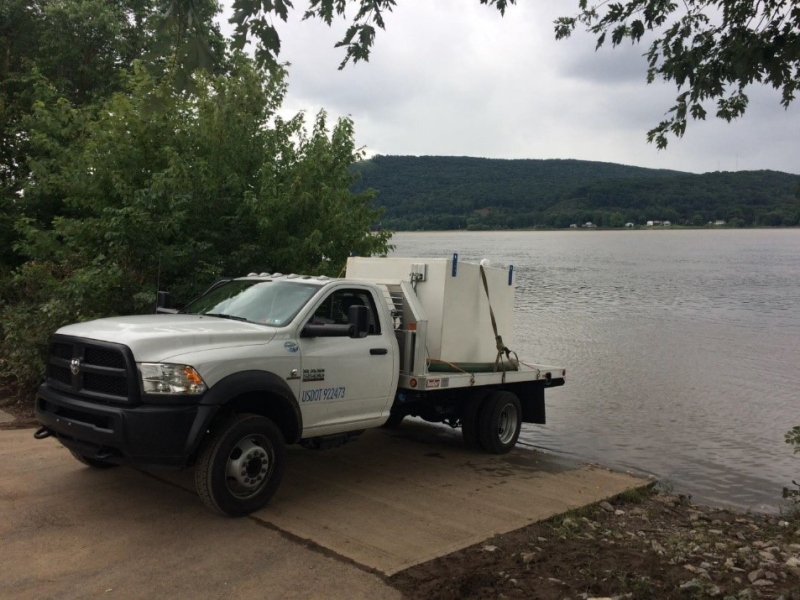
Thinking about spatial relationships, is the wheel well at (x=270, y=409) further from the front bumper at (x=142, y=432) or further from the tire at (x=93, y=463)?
the tire at (x=93, y=463)

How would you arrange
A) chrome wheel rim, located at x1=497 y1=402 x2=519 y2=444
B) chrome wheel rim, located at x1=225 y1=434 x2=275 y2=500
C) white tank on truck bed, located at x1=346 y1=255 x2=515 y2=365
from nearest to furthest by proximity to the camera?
chrome wheel rim, located at x1=225 y1=434 x2=275 y2=500 < white tank on truck bed, located at x1=346 y1=255 x2=515 y2=365 < chrome wheel rim, located at x1=497 y1=402 x2=519 y2=444

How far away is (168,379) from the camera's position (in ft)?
18.2

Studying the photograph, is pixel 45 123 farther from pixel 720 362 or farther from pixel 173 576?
pixel 720 362

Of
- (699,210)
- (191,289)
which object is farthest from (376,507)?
(699,210)

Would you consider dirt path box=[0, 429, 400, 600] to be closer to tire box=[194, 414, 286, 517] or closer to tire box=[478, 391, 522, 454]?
tire box=[194, 414, 286, 517]

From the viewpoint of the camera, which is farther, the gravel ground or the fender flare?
the fender flare

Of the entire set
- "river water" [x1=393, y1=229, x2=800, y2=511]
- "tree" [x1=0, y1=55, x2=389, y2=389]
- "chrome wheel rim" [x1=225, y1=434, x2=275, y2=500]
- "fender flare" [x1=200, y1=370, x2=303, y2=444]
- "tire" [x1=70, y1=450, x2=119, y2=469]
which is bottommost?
"river water" [x1=393, y1=229, x2=800, y2=511]

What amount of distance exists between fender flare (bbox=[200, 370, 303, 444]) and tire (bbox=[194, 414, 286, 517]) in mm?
235

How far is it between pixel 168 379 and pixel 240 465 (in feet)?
2.93

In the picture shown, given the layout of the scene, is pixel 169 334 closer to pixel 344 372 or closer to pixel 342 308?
pixel 344 372

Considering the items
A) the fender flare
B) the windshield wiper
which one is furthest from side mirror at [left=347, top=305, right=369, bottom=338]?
the windshield wiper

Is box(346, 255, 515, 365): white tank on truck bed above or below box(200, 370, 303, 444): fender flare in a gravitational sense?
above

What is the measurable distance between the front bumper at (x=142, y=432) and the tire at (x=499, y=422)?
4078 millimetres

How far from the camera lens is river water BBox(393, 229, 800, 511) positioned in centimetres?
1156
